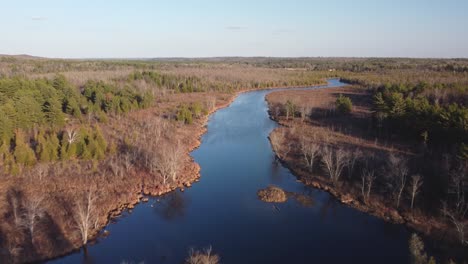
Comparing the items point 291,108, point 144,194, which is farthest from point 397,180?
point 291,108

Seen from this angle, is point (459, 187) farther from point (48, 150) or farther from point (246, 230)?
point (48, 150)

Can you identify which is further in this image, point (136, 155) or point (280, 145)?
point (280, 145)

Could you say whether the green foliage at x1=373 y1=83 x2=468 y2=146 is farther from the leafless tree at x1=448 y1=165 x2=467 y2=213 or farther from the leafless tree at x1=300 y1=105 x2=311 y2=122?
the leafless tree at x1=300 y1=105 x2=311 y2=122

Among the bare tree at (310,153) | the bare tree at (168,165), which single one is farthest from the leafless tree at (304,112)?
the bare tree at (168,165)

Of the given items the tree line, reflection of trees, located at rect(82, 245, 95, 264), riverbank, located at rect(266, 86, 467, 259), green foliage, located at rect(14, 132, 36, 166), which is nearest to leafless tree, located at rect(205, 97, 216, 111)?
the tree line

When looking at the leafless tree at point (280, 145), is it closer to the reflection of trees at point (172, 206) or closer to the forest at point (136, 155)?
the forest at point (136, 155)

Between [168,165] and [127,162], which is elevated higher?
[127,162]
